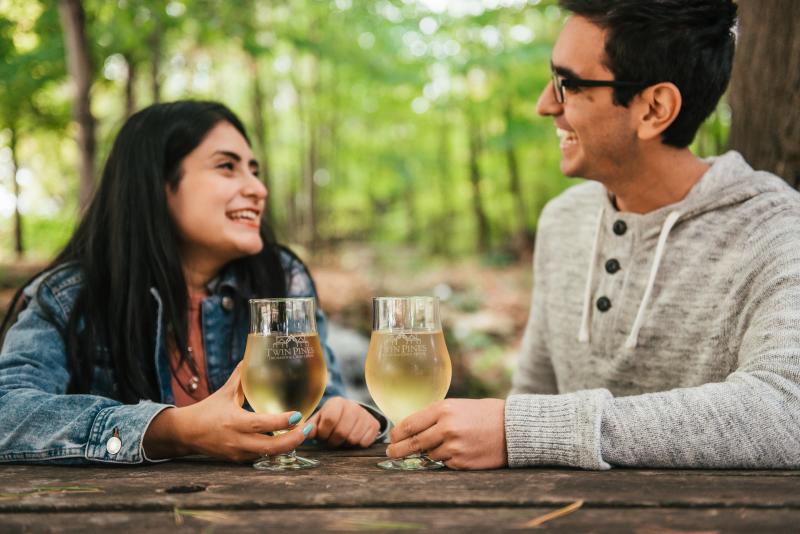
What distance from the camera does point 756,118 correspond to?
2.87 meters

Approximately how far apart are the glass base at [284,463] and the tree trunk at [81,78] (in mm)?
4644

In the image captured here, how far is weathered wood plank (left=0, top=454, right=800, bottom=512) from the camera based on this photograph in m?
1.27

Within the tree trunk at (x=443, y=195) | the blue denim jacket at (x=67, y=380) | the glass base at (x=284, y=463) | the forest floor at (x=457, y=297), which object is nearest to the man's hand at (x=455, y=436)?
the glass base at (x=284, y=463)

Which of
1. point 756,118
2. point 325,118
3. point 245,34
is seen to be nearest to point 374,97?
point 325,118

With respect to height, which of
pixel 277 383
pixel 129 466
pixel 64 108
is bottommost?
pixel 129 466

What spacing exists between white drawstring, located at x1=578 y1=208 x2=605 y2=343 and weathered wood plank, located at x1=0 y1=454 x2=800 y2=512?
3.50ft

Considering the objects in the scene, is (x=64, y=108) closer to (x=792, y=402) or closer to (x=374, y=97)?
(x=374, y=97)

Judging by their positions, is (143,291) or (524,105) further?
(524,105)

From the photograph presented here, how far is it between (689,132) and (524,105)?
10.3 meters

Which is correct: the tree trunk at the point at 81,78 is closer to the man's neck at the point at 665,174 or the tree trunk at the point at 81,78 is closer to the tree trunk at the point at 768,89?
the man's neck at the point at 665,174

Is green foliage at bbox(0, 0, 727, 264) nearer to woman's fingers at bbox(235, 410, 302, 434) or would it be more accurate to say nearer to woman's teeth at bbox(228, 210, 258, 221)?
woman's teeth at bbox(228, 210, 258, 221)

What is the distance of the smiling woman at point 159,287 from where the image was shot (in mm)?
2042

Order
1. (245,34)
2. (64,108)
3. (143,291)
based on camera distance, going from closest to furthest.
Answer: (143,291) < (245,34) < (64,108)

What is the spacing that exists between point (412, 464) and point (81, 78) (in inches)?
210
